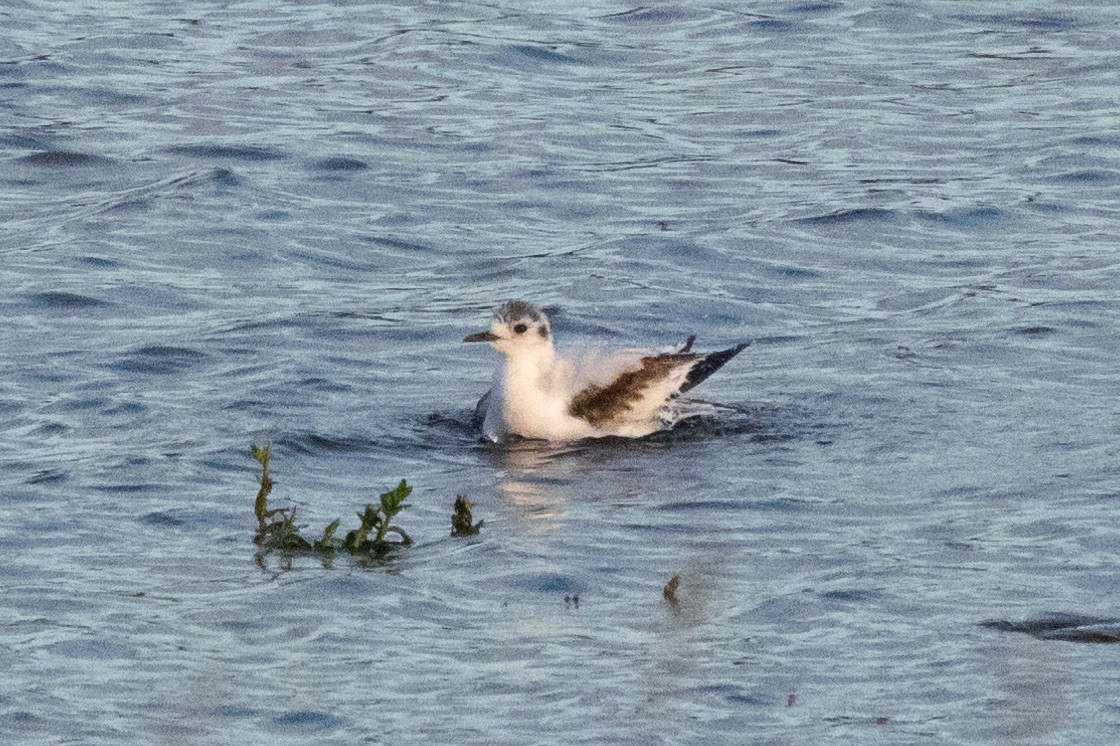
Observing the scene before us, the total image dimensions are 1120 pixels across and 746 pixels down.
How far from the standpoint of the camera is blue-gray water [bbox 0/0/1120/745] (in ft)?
24.5

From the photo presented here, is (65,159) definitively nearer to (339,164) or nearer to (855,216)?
(339,164)

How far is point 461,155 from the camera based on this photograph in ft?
57.0

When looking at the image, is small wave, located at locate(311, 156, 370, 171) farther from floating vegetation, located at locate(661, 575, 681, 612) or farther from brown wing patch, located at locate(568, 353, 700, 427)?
floating vegetation, located at locate(661, 575, 681, 612)

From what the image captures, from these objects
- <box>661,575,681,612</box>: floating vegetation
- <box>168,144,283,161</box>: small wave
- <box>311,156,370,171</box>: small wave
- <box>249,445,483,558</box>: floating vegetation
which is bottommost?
<box>661,575,681,612</box>: floating vegetation

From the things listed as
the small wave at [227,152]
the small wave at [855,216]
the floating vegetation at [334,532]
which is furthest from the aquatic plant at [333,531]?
the small wave at [227,152]

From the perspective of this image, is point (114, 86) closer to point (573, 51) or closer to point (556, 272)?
point (573, 51)

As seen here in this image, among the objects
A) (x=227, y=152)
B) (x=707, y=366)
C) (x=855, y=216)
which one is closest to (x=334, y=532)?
(x=707, y=366)

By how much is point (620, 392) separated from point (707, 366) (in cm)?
59

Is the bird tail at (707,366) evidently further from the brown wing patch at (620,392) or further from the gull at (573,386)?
the brown wing patch at (620,392)

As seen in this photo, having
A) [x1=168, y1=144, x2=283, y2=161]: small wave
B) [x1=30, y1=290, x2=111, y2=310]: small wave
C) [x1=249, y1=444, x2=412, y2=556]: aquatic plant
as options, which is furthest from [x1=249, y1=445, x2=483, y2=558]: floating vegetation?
[x1=168, y1=144, x2=283, y2=161]: small wave

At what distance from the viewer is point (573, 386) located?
11828 millimetres

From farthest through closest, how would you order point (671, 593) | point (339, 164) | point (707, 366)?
point (339, 164)
point (707, 366)
point (671, 593)

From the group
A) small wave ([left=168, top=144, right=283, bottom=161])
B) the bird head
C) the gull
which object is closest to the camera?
the gull

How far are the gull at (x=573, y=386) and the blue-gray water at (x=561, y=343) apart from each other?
0.72 feet
